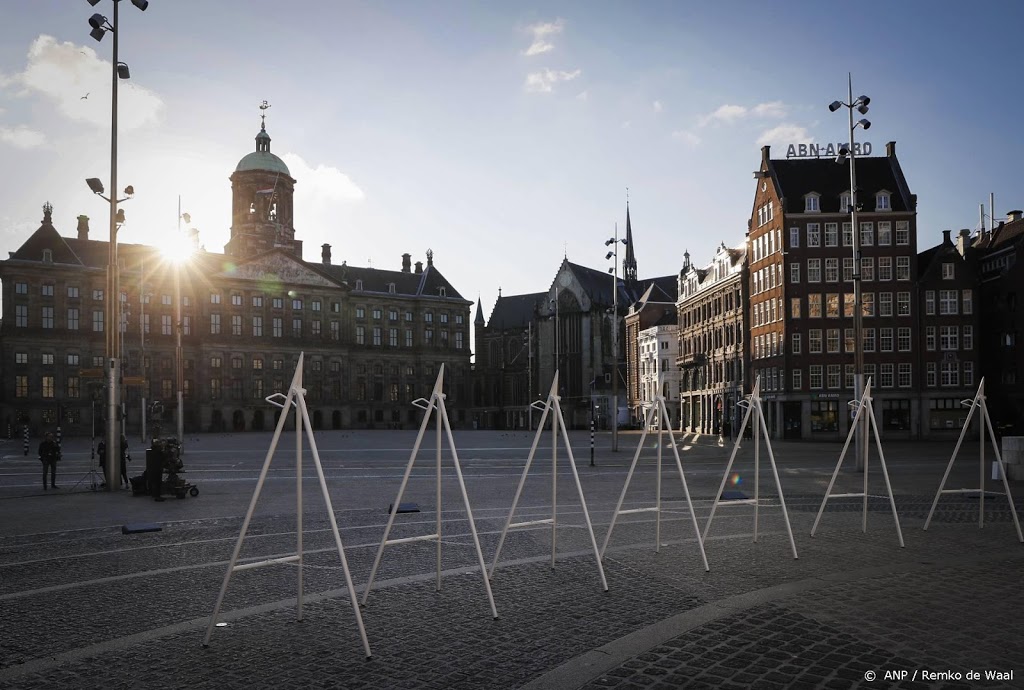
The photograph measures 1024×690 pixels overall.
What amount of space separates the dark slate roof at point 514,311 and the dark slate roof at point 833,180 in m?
Answer: 72.0

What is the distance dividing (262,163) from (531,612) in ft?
360

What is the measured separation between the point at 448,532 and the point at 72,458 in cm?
3331

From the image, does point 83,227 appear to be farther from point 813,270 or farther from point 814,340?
point 814,340

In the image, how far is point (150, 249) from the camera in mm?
100938

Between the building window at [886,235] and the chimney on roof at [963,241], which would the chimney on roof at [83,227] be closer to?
the building window at [886,235]

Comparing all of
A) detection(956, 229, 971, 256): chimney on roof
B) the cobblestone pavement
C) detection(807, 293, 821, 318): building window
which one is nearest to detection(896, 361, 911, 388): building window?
detection(807, 293, 821, 318): building window

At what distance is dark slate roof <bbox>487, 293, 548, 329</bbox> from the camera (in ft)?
462

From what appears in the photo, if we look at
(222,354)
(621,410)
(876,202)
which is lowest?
(621,410)

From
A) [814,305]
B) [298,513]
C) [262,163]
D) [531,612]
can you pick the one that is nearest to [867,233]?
[814,305]

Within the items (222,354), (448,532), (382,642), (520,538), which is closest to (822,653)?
(382,642)

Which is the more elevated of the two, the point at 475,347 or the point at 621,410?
the point at 475,347

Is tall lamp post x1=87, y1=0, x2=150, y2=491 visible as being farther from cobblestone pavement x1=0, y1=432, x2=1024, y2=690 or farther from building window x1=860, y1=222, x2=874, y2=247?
building window x1=860, y1=222, x2=874, y2=247

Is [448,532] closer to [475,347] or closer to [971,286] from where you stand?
[971,286]

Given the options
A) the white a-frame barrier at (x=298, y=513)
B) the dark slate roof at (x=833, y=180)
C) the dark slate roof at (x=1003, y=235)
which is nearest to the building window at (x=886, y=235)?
the dark slate roof at (x=833, y=180)
